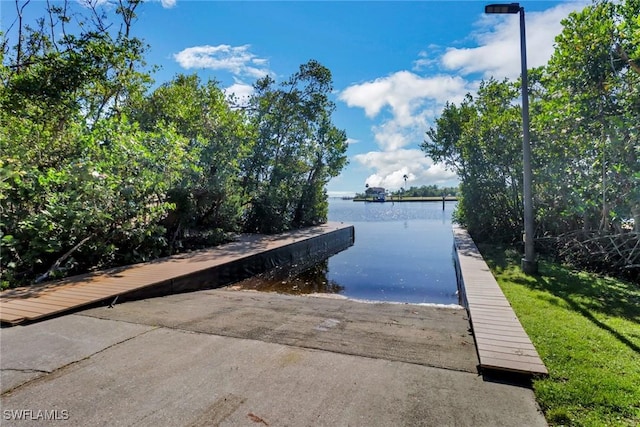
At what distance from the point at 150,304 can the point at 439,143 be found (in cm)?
1214

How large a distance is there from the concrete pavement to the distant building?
6607cm

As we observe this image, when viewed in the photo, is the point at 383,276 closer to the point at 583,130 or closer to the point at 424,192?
the point at 583,130

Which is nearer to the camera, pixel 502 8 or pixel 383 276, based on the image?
pixel 502 8

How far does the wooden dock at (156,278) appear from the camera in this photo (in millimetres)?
3967

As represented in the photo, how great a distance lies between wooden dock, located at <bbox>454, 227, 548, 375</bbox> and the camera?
2.48 m

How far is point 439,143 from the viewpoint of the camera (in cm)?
1340

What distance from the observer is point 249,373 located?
248 cm

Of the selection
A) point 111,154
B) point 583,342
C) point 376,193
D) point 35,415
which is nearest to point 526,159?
point 583,342

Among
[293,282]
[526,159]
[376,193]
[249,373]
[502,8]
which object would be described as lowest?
[293,282]

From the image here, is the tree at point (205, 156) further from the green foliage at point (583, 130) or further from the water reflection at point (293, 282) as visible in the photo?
the green foliage at point (583, 130)

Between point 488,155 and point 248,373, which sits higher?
point 488,155

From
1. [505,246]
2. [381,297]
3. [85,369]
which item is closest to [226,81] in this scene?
[381,297]

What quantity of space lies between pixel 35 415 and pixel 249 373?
1279 millimetres

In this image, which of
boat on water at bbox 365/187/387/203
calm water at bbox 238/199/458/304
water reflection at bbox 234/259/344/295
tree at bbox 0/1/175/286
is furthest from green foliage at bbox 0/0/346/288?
boat on water at bbox 365/187/387/203
